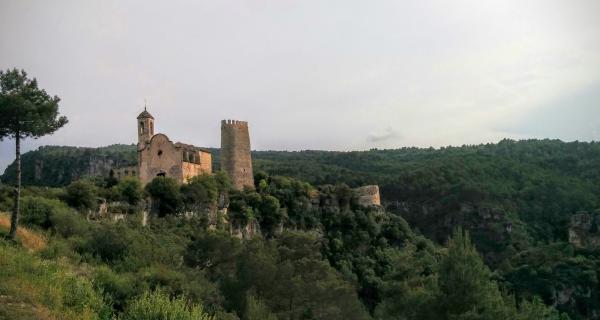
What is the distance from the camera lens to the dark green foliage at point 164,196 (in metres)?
42.2

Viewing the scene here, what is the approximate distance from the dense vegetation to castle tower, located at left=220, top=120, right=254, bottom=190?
1.79 meters

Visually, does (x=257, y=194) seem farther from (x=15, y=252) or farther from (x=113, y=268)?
(x=15, y=252)

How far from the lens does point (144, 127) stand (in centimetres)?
4978

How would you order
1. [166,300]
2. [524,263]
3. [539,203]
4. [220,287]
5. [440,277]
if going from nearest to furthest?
[166,300] → [440,277] → [220,287] → [524,263] → [539,203]

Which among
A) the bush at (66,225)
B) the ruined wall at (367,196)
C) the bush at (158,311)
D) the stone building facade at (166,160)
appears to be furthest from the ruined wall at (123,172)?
the bush at (158,311)

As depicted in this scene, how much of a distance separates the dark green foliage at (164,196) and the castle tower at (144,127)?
7.76 meters

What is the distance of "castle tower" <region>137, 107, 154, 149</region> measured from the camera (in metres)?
49.6

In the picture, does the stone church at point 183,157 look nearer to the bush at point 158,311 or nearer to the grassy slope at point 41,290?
the grassy slope at point 41,290

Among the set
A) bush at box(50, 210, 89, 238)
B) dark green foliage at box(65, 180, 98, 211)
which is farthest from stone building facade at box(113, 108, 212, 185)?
bush at box(50, 210, 89, 238)

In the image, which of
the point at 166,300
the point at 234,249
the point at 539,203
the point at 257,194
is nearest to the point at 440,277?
the point at 234,249

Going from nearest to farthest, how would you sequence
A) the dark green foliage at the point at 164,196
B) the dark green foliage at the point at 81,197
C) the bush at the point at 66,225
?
the bush at the point at 66,225
the dark green foliage at the point at 81,197
the dark green foliage at the point at 164,196

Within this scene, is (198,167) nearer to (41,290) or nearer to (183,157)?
(183,157)

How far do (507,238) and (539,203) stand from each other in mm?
13489

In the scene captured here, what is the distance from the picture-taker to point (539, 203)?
9138cm
